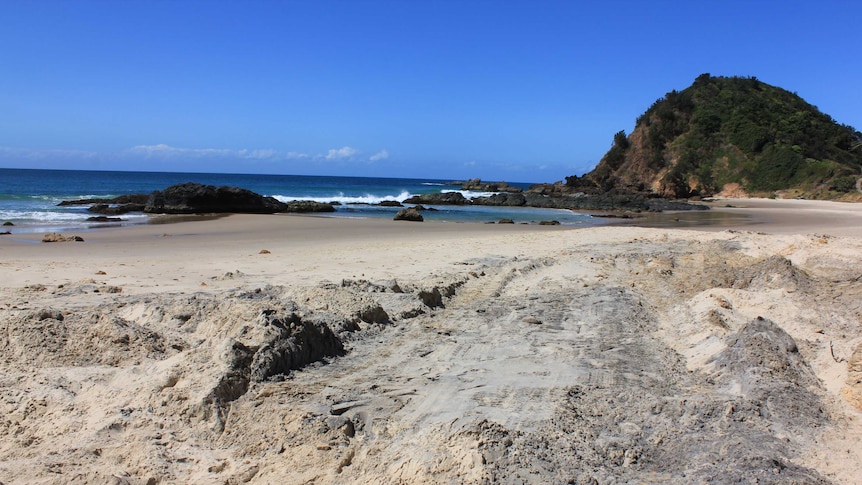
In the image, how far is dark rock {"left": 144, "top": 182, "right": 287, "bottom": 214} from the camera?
26.2 m

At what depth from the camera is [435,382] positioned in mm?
3951

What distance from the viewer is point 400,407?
3.55m

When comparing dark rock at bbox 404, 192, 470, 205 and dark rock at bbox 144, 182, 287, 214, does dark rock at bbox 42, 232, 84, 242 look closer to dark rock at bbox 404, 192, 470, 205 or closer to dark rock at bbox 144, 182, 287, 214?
→ dark rock at bbox 144, 182, 287, 214

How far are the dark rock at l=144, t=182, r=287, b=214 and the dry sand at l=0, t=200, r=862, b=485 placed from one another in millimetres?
19839

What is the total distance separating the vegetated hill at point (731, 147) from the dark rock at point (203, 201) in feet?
107

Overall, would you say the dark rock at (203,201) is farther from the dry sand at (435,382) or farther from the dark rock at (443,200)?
the dry sand at (435,382)

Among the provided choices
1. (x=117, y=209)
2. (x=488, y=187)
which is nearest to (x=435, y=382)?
(x=117, y=209)

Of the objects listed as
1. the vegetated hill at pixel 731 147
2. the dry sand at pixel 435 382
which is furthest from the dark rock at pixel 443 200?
the dry sand at pixel 435 382

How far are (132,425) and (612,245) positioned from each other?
11.3 metres

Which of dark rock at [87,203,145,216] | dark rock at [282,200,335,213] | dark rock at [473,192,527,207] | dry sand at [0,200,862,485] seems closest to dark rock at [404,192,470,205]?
dark rock at [473,192,527,207]

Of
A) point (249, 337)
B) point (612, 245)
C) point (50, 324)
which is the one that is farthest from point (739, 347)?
point (612, 245)

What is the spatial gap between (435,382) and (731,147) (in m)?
56.3

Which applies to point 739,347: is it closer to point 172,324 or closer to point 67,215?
point 172,324

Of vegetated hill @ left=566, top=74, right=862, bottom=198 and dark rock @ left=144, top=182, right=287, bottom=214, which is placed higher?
vegetated hill @ left=566, top=74, right=862, bottom=198
